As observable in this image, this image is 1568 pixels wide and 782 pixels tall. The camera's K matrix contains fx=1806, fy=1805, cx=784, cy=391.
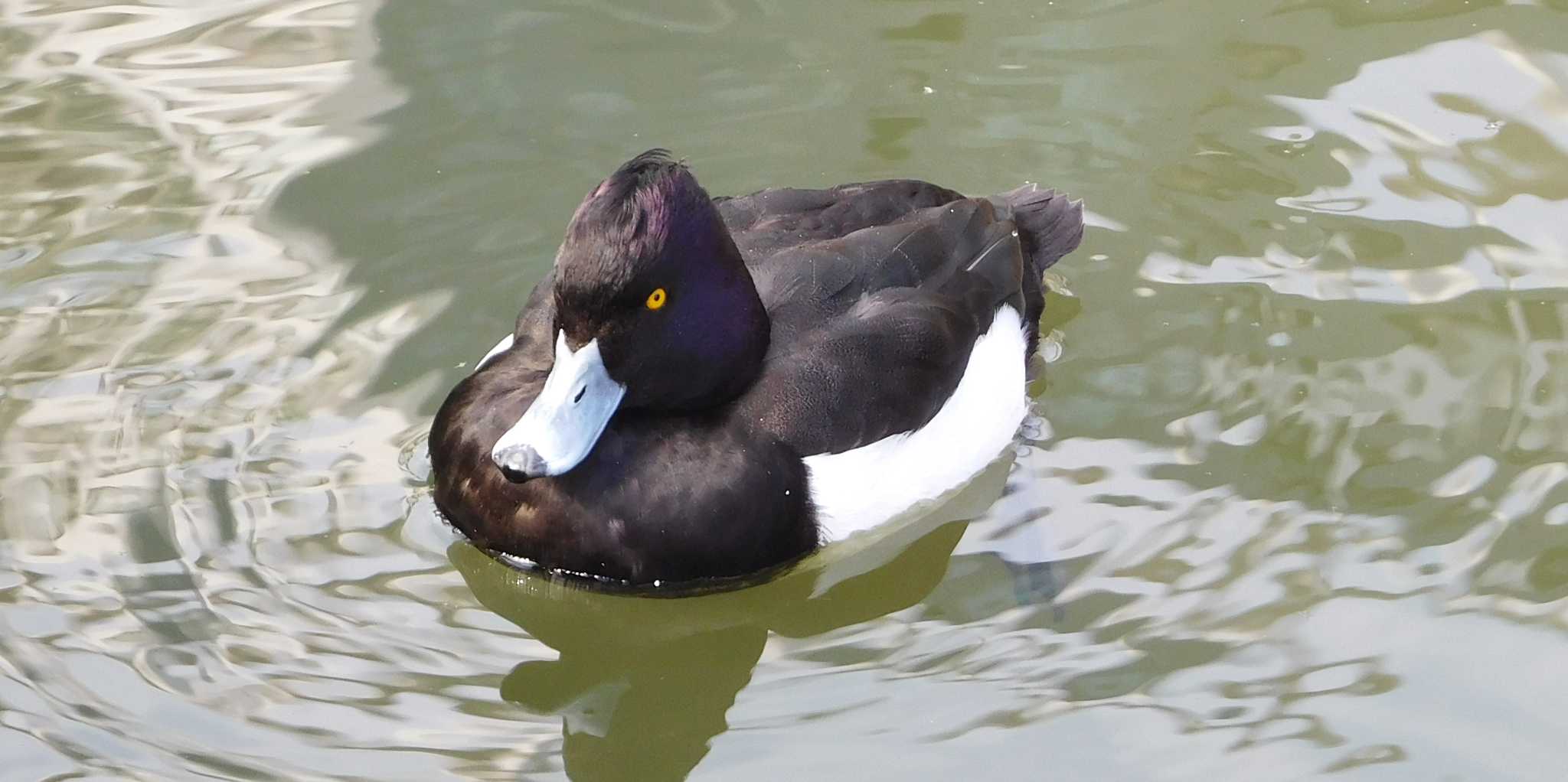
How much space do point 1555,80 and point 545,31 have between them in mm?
3681

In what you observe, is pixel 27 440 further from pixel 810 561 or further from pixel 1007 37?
pixel 1007 37

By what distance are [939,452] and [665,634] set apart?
2.92 ft

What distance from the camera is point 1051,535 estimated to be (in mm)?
4766

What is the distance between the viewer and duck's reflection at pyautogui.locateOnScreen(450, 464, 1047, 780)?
421 cm

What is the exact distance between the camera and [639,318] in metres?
4.28

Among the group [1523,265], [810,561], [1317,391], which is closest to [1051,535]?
[810,561]

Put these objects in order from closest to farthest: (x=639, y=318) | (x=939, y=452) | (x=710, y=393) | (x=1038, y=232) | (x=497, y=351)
A: (x=639, y=318), (x=710, y=393), (x=939, y=452), (x=497, y=351), (x=1038, y=232)

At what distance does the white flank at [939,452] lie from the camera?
15.0 feet

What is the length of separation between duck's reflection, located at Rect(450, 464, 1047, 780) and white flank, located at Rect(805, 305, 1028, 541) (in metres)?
0.14

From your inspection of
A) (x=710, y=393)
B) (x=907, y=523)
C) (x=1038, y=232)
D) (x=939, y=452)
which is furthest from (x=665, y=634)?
(x=1038, y=232)

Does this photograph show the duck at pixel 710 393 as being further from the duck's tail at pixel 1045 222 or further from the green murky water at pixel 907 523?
the duck's tail at pixel 1045 222

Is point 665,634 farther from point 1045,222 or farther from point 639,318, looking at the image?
point 1045,222

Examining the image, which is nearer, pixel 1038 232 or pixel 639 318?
pixel 639 318

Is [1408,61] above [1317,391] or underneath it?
above
